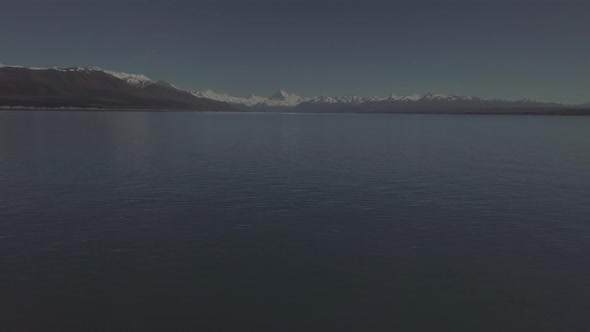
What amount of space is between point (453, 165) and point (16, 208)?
58676 mm

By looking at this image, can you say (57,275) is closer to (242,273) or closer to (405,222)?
(242,273)

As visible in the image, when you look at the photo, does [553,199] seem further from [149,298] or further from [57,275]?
[57,275]

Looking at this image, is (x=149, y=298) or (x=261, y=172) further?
(x=261, y=172)

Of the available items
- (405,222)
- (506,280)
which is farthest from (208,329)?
(405,222)

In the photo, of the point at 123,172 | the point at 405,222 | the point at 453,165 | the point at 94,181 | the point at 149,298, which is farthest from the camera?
the point at 453,165

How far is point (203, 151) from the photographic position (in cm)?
8406

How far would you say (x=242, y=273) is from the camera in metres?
23.5

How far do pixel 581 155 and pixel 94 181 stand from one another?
288 feet

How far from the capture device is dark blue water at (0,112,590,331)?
19156mm

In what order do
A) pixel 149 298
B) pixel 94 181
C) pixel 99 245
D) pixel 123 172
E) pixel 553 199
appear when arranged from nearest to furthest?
pixel 149 298, pixel 99 245, pixel 553 199, pixel 94 181, pixel 123 172

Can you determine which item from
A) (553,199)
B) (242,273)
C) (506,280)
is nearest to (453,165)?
(553,199)

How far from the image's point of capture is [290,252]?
27031 mm

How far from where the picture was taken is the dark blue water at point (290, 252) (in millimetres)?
19156

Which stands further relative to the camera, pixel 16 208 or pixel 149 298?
pixel 16 208
